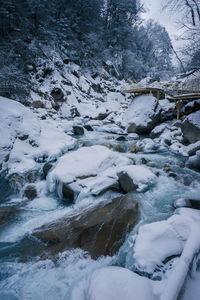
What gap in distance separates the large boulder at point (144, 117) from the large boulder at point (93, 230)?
8313 millimetres

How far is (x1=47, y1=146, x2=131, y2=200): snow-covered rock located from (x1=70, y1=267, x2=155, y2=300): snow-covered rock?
2.18 meters

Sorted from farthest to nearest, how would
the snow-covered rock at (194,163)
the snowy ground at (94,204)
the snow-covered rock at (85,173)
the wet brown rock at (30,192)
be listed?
the snow-covered rock at (194,163) → the wet brown rock at (30,192) → the snow-covered rock at (85,173) → the snowy ground at (94,204)

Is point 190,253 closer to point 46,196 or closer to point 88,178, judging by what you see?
point 88,178

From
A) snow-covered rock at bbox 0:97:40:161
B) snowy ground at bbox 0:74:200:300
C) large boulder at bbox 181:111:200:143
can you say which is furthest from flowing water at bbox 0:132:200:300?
large boulder at bbox 181:111:200:143

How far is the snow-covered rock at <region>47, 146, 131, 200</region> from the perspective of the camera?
4.05 m

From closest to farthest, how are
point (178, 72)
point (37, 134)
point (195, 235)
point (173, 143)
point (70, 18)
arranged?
point (195, 235)
point (178, 72)
point (37, 134)
point (173, 143)
point (70, 18)

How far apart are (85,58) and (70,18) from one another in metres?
5.92

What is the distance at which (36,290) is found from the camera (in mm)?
2117

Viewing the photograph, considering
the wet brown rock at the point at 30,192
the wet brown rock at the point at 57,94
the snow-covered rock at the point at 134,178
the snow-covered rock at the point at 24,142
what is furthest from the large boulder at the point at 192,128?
the wet brown rock at the point at 57,94

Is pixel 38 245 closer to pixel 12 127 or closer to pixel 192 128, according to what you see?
pixel 12 127

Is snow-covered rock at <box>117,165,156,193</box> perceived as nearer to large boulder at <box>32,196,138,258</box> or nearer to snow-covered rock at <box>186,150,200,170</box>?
large boulder at <box>32,196,138,258</box>

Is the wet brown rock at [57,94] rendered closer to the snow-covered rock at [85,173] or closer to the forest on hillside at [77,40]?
the forest on hillside at [77,40]

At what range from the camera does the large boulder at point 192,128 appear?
723 cm

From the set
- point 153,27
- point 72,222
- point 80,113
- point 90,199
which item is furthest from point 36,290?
point 153,27
